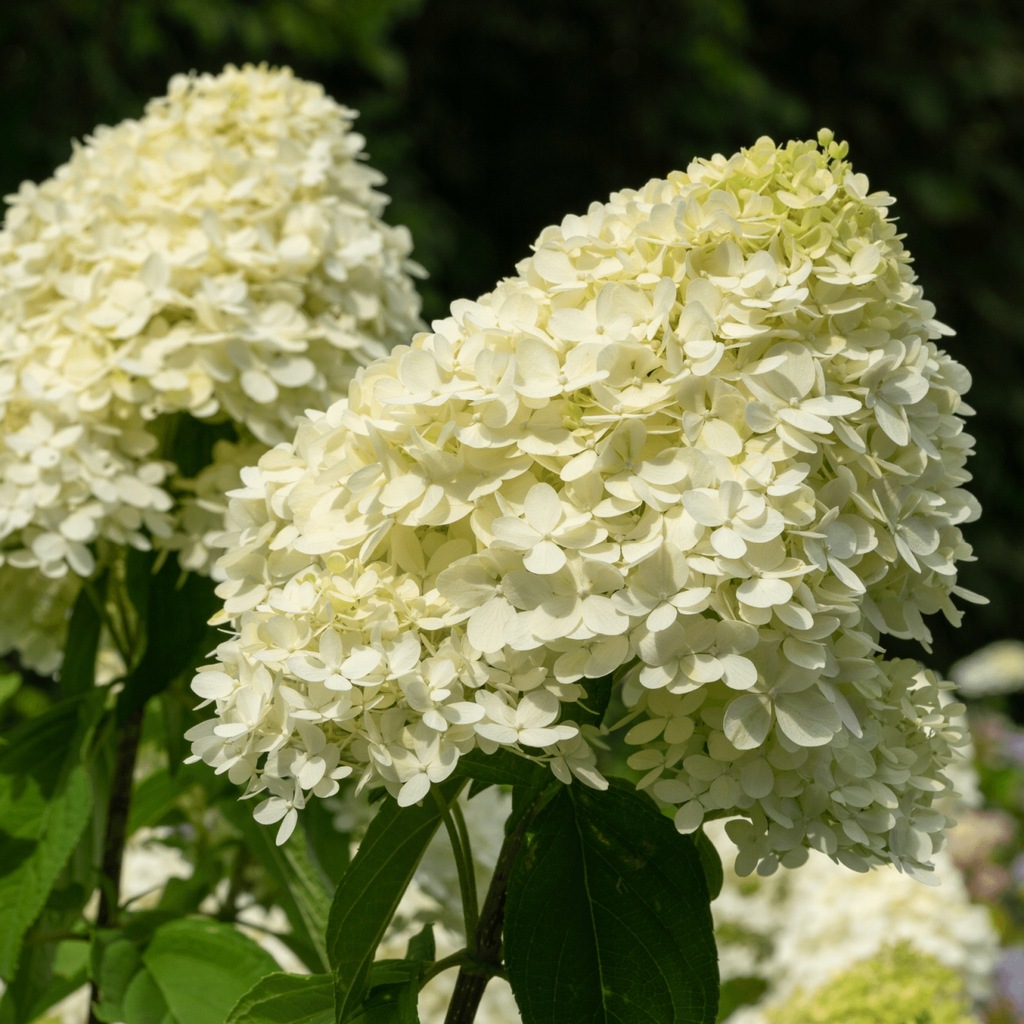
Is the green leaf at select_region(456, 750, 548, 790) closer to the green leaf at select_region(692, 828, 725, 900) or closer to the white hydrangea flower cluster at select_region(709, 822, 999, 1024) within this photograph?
the green leaf at select_region(692, 828, 725, 900)

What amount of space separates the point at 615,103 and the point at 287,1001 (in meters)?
5.57

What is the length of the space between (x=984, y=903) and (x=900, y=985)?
4.05ft

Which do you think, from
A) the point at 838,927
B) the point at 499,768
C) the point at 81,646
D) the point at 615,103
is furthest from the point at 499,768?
the point at 615,103

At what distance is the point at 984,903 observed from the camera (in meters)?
2.54

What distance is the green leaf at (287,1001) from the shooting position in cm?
91

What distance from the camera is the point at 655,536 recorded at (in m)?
0.77

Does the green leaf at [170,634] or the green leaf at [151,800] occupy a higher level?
the green leaf at [170,634]

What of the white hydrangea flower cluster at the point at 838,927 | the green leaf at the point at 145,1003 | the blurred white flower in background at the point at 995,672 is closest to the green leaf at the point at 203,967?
the green leaf at the point at 145,1003

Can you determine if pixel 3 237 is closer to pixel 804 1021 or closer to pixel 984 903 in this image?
pixel 804 1021

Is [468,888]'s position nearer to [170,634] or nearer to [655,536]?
[655,536]

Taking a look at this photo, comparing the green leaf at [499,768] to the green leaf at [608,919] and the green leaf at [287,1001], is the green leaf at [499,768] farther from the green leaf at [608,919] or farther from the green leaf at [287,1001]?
the green leaf at [287,1001]

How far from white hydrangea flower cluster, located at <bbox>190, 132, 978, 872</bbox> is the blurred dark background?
3426 millimetres

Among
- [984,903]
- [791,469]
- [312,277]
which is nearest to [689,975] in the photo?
[791,469]

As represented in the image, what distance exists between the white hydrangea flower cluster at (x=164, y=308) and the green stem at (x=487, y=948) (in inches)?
18.9
